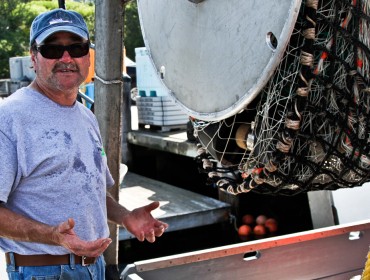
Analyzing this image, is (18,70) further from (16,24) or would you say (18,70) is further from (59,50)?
(16,24)

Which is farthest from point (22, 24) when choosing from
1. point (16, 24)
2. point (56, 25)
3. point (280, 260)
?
point (56, 25)

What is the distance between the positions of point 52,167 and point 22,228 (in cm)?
24

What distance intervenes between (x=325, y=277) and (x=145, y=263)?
104 centimetres

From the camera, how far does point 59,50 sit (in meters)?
2.26

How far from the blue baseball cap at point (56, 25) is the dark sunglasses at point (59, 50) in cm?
3

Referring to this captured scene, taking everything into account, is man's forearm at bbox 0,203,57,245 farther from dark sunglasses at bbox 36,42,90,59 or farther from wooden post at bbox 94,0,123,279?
wooden post at bbox 94,0,123,279

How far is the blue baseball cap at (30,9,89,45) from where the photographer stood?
2.25m

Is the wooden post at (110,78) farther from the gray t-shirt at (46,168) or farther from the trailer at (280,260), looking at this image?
the gray t-shirt at (46,168)

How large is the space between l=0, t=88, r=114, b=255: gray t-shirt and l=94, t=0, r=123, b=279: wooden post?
901 millimetres

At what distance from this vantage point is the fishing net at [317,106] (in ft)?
5.86

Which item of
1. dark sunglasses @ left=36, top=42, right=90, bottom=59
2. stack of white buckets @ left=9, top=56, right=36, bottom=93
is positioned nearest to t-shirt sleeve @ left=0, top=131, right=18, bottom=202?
dark sunglasses @ left=36, top=42, right=90, bottom=59

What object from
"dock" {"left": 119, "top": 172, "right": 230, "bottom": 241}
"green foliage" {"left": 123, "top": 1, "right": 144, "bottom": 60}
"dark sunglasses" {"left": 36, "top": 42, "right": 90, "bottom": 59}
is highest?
"green foliage" {"left": 123, "top": 1, "right": 144, "bottom": 60}

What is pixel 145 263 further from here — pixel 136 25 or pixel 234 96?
pixel 136 25

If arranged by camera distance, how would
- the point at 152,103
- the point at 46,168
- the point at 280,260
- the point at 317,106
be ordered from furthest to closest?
1. the point at 152,103
2. the point at 280,260
3. the point at 46,168
4. the point at 317,106
